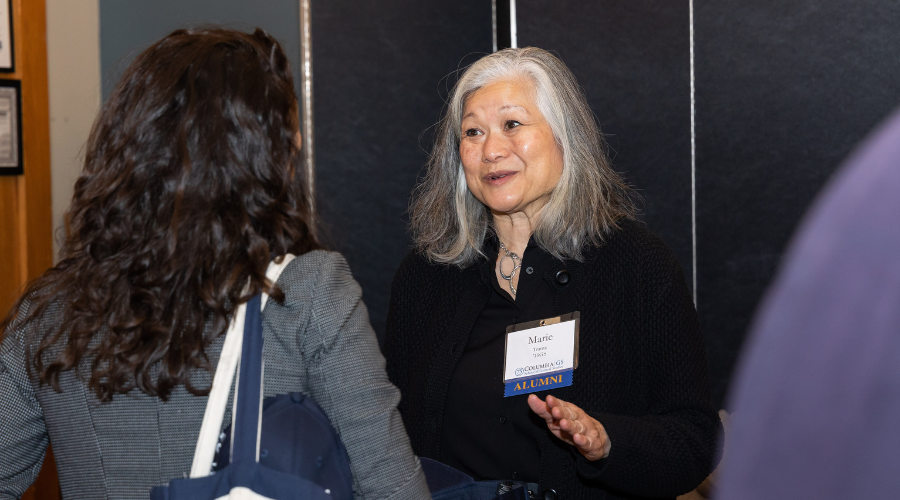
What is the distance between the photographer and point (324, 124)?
353cm

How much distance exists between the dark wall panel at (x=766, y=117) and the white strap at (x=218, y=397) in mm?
2853

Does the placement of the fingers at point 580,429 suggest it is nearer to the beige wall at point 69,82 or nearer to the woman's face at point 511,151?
the woman's face at point 511,151

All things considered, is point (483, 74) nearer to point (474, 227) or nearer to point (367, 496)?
point (474, 227)

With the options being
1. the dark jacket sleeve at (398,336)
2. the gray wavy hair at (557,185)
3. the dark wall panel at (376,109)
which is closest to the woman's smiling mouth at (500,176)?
the gray wavy hair at (557,185)

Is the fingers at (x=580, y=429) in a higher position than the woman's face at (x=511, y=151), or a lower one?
lower

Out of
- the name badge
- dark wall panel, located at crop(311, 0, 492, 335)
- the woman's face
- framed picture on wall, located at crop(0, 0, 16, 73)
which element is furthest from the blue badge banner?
framed picture on wall, located at crop(0, 0, 16, 73)

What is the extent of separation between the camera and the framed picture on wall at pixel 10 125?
2932 mm

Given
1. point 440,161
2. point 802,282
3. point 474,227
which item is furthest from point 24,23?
point 802,282

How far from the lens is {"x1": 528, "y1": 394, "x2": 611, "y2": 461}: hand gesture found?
1340 mm

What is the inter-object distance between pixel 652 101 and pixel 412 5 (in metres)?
1.26

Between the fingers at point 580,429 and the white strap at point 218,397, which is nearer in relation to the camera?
the white strap at point 218,397

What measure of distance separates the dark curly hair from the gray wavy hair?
902mm

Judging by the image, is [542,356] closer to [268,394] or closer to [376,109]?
[268,394]

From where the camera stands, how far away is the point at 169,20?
3252mm
